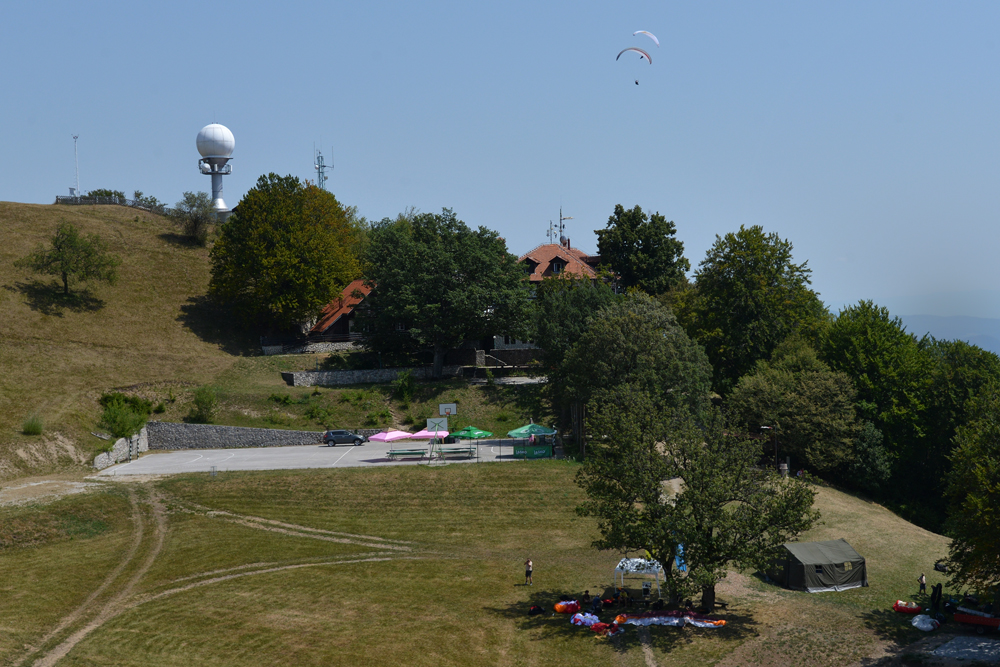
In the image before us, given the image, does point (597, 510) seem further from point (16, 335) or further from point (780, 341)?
point (16, 335)

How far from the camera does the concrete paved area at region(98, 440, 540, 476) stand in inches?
2041

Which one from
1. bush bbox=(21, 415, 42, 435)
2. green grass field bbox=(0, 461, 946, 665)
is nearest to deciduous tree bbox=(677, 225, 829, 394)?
green grass field bbox=(0, 461, 946, 665)

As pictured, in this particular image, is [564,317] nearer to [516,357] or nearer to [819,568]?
[516,357]

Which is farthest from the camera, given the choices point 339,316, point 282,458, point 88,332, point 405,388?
point 339,316

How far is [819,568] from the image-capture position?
3419 cm

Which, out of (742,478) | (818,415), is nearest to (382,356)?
(818,415)

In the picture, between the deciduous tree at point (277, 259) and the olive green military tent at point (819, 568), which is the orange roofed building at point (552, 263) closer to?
the deciduous tree at point (277, 259)

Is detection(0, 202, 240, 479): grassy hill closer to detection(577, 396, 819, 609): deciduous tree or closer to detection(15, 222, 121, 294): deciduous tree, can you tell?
detection(15, 222, 121, 294): deciduous tree

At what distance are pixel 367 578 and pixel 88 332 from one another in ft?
172

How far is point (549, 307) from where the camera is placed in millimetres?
63094

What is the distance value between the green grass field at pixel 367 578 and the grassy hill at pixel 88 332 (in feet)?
37.5

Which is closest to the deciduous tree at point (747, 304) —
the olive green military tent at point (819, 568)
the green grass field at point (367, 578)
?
the green grass field at point (367, 578)

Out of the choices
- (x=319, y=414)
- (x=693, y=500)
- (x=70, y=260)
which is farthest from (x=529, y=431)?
(x=70, y=260)

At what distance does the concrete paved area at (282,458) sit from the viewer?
2041 inches
